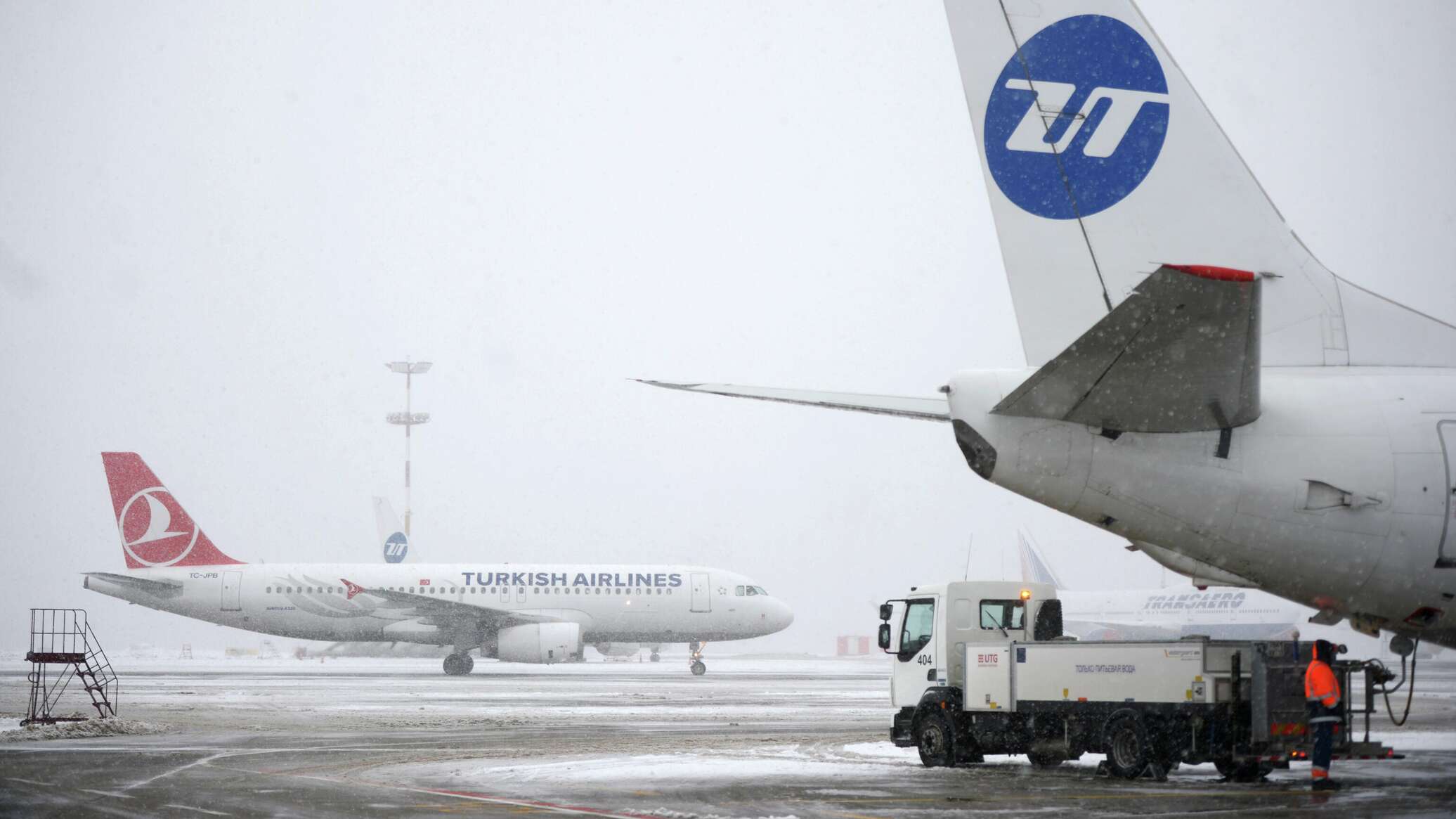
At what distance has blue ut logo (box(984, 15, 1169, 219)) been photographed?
9.16 metres

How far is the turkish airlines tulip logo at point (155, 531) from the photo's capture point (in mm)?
38875

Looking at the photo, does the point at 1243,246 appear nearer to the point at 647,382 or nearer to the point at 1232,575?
the point at 1232,575

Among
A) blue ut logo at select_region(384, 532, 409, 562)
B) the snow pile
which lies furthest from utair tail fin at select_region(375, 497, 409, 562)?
the snow pile

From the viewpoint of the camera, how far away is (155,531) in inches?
1538

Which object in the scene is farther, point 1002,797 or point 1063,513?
point 1002,797

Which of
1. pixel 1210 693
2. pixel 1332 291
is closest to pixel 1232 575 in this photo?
pixel 1332 291

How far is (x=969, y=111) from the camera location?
9.30 meters

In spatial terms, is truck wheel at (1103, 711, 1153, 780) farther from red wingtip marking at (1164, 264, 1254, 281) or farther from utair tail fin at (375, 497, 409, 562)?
utair tail fin at (375, 497, 409, 562)

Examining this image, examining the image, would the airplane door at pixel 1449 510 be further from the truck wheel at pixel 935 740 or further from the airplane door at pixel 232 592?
the airplane door at pixel 232 592

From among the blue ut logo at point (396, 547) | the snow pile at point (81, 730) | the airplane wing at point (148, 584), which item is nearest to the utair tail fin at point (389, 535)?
the blue ut logo at point (396, 547)

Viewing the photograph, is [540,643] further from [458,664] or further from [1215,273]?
[1215,273]

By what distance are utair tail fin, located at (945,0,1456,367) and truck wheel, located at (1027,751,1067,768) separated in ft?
22.5

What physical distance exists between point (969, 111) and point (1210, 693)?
6281 mm

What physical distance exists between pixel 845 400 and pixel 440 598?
3144 centimetres
